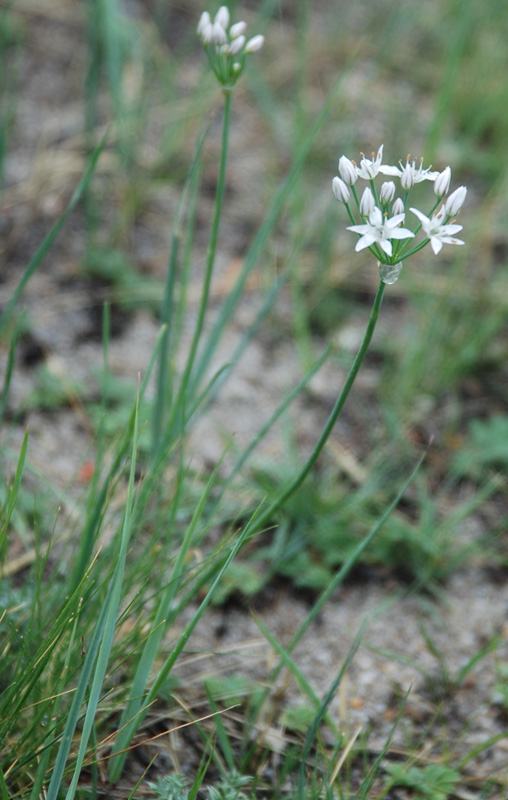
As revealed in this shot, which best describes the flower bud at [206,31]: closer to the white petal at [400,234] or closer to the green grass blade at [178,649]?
the white petal at [400,234]

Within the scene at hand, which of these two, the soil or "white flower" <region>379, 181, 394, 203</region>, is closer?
"white flower" <region>379, 181, 394, 203</region>

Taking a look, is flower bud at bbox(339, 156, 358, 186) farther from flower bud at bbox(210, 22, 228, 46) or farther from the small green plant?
the small green plant

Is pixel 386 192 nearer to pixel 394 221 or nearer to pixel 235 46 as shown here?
pixel 394 221

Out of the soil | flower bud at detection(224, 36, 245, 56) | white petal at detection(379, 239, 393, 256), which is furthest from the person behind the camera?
the soil

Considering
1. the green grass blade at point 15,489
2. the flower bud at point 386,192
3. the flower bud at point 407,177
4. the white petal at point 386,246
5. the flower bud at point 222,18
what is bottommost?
the green grass blade at point 15,489

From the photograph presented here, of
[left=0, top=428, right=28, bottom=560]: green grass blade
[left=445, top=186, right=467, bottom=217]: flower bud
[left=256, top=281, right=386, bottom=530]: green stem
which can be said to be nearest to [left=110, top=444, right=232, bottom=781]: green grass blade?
[left=256, top=281, right=386, bottom=530]: green stem

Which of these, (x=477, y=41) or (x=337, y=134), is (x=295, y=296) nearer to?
(x=337, y=134)

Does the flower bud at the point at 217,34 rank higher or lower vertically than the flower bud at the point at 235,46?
higher

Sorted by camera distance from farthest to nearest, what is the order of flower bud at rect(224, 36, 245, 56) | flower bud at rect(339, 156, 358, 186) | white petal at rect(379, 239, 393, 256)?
flower bud at rect(224, 36, 245, 56) < flower bud at rect(339, 156, 358, 186) < white petal at rect(379, 239, 393, 256)

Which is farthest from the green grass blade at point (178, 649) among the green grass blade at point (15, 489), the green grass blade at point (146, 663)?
the green grass blade at point (15, 489)

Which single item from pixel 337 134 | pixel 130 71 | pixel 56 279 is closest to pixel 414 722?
pixel 56 279

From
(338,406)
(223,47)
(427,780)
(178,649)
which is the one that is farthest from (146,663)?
(223,47)
